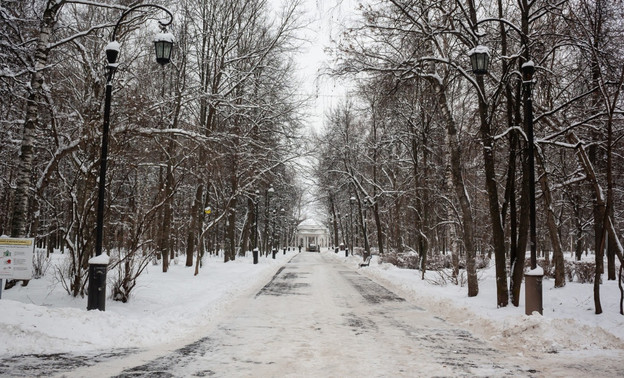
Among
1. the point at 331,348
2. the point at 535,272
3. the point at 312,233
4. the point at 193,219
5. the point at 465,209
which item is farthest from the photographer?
the point at 312,233

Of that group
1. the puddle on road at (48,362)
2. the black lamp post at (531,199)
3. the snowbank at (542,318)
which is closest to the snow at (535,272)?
the black lamp post at (531,199)

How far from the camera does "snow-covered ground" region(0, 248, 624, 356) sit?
677cm

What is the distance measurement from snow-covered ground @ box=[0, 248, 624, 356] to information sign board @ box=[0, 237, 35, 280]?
56 centimetres

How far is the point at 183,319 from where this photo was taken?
871cm

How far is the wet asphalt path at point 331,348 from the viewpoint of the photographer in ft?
18.0

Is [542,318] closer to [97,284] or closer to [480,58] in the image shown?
[480,58]

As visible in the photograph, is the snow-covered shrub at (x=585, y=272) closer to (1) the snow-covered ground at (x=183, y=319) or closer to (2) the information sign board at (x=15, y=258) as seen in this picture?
(1) the snow-covered ground at (x=183, y=319)

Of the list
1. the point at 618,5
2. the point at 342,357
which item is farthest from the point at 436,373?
the point at 618,5

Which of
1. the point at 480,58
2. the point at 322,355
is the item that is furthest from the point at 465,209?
the point at 322,355

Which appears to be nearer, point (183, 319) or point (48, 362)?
point (48, 362)

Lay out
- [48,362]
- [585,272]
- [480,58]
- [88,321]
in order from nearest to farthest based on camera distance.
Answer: [48,362] → [88,321] → [480,58] → [585,272]

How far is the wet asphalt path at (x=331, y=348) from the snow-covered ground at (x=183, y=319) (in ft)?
2.43

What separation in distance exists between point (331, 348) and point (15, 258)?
6.71 metres

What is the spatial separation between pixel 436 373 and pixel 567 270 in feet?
48.3
